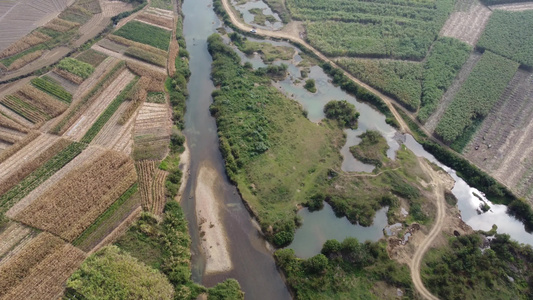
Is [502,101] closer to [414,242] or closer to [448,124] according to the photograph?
[448,124]

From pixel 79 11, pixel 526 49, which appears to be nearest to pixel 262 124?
pixel 79 11

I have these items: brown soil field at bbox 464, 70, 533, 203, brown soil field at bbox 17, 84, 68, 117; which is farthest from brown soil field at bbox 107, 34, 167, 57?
brown soil field at bbox 464, 70, 533, 203

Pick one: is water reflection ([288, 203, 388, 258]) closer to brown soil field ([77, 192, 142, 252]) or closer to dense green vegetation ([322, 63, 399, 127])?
dense green vegetation ([322, 63, 399, 127])

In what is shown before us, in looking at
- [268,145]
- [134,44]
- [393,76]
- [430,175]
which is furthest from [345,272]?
[134,44]

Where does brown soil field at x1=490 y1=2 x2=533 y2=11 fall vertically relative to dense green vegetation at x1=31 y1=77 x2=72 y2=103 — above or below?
above

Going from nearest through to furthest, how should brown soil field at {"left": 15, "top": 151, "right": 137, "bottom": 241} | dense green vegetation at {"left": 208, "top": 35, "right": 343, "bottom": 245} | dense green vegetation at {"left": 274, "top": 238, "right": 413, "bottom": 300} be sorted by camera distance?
dense green vegetation at {"left": 274, "top": 238, "right": 413, "bottom": 300} → brown soil field at {"left": 15, "top": 151, "right": 137, "bottom": 241} → dense green vegetation at {"left": 208, "top": 35, "right": 343, "bottom": 245}

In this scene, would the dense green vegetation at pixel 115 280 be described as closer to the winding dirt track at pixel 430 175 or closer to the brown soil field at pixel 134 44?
the winding dirt track at pixel 430 175
